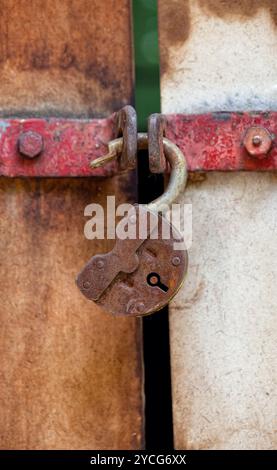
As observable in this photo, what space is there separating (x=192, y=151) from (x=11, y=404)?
371 mm

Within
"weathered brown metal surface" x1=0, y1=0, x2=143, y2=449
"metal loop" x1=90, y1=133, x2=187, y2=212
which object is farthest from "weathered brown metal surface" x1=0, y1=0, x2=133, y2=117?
"metal loop" x1=90, y1=133, x2=187, y2=212

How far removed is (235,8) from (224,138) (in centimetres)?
17

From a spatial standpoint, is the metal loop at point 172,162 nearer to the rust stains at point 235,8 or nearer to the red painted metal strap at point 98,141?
the red painted metal strap at point 98,141

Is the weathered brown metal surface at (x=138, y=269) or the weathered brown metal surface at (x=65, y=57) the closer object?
the weathered brown metal surface at (x=138, y=269)

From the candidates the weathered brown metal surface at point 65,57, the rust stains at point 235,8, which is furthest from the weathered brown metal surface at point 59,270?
the rust stains at point 235,8

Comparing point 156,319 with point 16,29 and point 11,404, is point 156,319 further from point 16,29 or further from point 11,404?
point 16,29

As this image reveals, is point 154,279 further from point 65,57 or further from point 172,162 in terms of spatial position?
point 65,57

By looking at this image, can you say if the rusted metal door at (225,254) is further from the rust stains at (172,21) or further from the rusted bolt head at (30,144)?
the rusted bolt head at (30,144)

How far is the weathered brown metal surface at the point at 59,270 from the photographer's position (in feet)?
2.66

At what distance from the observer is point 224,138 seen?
2.68 feet

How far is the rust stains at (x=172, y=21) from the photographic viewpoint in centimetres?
85

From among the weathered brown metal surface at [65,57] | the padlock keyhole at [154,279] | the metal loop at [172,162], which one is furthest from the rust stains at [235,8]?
the padlock keyhole at [154,279]

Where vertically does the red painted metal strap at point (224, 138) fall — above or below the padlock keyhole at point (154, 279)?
above

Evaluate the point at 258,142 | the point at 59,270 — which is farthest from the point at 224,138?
the point at 59,270
